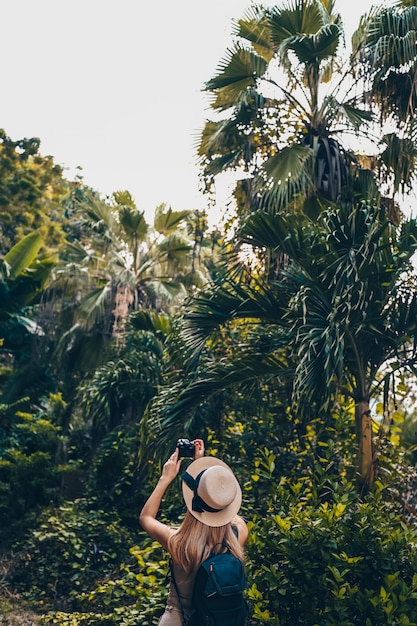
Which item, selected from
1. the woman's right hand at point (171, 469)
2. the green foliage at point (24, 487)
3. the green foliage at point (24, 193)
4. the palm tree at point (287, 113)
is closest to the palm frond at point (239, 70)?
the palm tree at point (287, 113)

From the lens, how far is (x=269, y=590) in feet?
16.4

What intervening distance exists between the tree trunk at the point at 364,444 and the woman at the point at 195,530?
10.2ft

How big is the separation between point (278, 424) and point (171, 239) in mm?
7705

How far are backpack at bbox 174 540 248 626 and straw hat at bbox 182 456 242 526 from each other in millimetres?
196

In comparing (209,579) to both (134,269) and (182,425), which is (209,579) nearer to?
(182,425)

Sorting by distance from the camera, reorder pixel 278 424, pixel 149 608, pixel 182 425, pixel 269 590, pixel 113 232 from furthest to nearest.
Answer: pixel 113 232 → pixel 278 424 → pixel 182 425 → pixel 149 608 → pixel 269 590

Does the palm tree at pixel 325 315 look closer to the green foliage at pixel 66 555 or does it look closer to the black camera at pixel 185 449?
the black camera at pixel 185 449

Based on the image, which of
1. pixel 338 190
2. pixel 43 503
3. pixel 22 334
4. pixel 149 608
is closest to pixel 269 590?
pixel 149 608

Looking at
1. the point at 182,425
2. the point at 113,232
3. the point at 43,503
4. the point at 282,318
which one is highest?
the point at 113,232

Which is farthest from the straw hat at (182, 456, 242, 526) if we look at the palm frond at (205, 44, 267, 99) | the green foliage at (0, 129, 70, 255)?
the green foliage at (0, 129, 70, 255)

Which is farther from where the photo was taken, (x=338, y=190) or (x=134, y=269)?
(x=134, y=269)

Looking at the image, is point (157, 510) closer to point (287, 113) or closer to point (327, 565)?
point (327, 565)

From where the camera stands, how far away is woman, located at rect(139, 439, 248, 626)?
3.61m

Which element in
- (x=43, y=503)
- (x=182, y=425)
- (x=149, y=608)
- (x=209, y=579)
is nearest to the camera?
(x=209, y=579)
